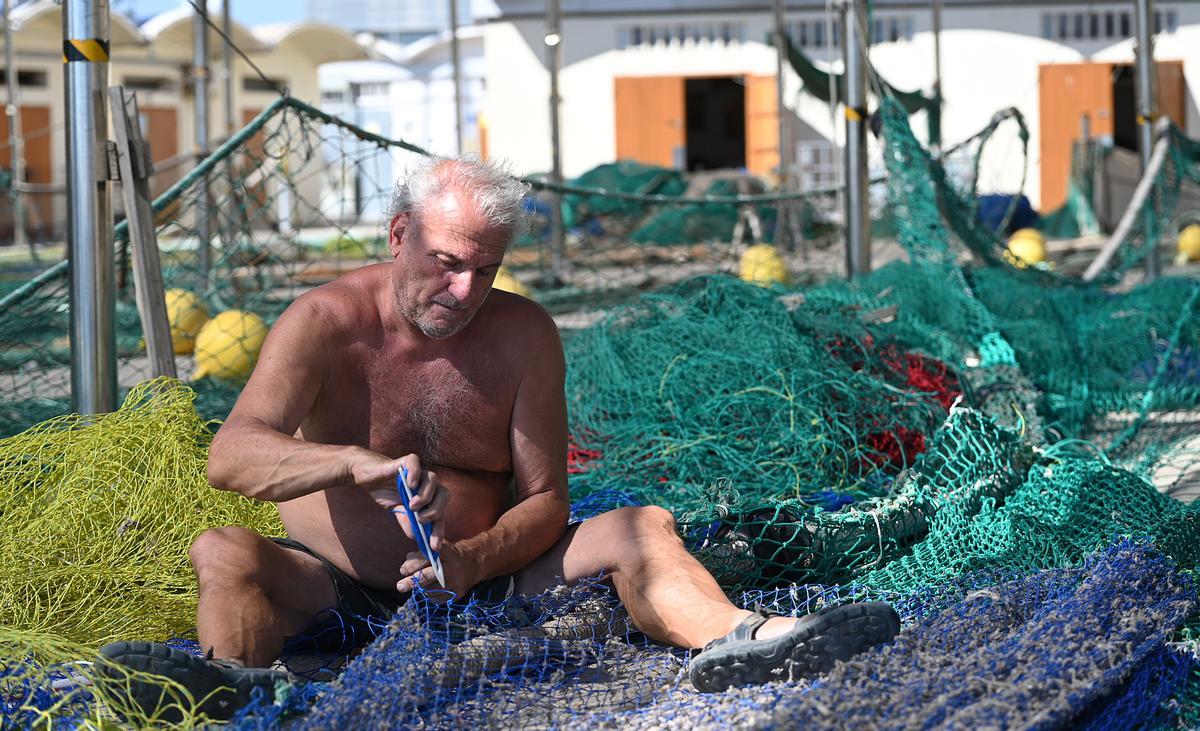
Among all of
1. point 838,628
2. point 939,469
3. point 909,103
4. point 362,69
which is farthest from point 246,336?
point 362,69

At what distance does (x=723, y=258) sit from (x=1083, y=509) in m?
7.89

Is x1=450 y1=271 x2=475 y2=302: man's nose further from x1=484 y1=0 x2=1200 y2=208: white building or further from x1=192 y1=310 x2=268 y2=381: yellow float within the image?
x1=484 y1=0 x2=1200 y2=208: white building

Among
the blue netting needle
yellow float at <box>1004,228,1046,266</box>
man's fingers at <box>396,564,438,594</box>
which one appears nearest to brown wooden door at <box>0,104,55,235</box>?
yellow float at <box>1004,228,1046,266</box>

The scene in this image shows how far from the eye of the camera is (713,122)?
28.8 m

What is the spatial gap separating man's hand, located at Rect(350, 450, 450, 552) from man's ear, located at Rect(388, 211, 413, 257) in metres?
0.52

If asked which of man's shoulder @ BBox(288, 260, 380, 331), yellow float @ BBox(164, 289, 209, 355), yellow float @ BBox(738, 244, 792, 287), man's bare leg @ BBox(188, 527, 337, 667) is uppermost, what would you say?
yellow float @ BBox(738, 244, 792, 287)

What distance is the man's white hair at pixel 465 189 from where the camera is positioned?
2.72 m

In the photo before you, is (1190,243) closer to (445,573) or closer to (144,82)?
(445,573)

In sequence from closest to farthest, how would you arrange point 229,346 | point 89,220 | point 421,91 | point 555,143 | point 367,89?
1. point 89,220
2. point 229,346
3. point 555,143
4. point 421,91
5. point 367,89

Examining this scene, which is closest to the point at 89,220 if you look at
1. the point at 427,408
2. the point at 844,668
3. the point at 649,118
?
the point at 427,408

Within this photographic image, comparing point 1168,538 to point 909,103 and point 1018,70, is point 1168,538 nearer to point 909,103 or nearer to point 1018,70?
point 909,103

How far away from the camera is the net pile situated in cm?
230

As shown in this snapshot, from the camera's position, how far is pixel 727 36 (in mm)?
22609

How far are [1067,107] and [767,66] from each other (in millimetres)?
5008
